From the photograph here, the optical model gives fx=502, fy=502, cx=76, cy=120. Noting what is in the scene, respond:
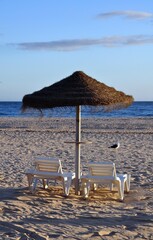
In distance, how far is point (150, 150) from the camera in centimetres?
1600

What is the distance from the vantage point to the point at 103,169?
8328 millimetres

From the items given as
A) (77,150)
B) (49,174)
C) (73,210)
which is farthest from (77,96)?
(73,210)

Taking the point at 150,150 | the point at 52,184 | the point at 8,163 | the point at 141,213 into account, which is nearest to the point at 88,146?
the point at 150,150

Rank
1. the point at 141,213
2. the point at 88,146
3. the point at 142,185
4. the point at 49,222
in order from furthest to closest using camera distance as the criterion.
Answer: the point at 88,146 < the point at 142,185 < the point at 141,213 < the point at 49,222

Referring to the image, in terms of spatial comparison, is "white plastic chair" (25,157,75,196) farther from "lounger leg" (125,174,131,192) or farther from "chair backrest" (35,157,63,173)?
"lounger leg" (125,174,131,192)

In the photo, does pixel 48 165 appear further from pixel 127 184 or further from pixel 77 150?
pixel 127 184

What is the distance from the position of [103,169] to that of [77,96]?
1.32 m

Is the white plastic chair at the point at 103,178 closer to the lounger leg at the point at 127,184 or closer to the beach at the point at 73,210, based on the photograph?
the beach at the point at 73,210

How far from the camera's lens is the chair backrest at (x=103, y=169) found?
27.1ft

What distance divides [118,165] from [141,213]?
208 inches

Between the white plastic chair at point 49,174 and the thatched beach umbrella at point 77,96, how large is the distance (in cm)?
26

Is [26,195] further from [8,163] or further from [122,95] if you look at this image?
[8,163]

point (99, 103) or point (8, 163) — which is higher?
point (99, 103)

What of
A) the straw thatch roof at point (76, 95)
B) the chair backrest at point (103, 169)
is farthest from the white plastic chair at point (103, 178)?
the straw thatch roof at point (76, 95)
